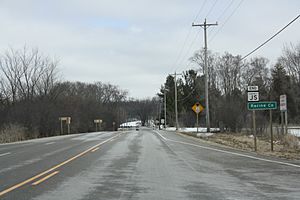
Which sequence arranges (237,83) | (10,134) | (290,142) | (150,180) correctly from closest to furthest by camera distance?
(150,180) < (290,142) < (10,134) < (237,83)

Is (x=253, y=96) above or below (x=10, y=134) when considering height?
above

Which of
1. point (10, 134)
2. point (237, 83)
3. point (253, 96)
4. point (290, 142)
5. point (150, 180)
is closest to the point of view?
point (150, 180)

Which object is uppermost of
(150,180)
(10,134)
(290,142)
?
(10,134)

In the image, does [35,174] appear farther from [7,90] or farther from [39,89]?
[39,89]

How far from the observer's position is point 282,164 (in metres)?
14.2

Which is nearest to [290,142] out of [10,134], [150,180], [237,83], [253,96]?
[253,96]

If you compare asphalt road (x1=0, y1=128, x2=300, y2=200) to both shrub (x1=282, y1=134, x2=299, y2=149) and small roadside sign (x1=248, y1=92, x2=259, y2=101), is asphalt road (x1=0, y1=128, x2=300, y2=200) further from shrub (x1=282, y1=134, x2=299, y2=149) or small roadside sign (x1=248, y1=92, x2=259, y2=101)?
shrub (x1=282, y1=134, x2=299, y2=149)

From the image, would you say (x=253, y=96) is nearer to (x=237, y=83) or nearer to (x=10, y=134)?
(x=10, y=134)

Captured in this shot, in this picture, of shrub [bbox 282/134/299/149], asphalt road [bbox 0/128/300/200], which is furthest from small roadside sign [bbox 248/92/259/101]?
asphalt road [bbox 0/128/300/200]

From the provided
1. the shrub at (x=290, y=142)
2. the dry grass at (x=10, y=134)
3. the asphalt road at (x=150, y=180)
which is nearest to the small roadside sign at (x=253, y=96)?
the shrub at (x=290, y=142)

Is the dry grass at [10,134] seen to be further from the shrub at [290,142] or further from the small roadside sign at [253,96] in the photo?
the shrub at [290,142]

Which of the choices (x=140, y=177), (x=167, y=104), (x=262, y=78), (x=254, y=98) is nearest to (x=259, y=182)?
(x=140, y=177)

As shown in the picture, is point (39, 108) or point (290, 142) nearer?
point (290, 142)

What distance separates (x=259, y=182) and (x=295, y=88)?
67.7m
